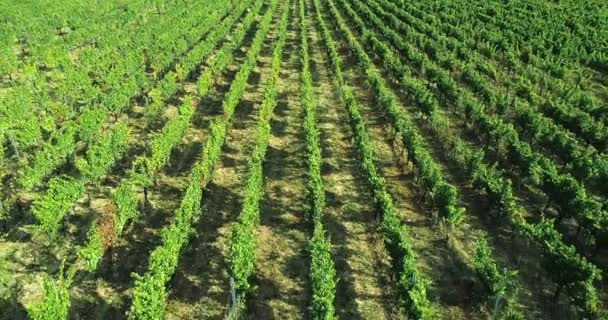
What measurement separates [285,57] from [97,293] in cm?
3328

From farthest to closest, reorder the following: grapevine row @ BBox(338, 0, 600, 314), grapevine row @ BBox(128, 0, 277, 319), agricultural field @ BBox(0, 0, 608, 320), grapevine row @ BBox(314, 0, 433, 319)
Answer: agricultural field @ BBox(0, 0, 608, 320) → grapevine row @ BBox(338, 0, 600, 314) → grapevine row @ BBox(314, 0, 433, 319) → grapevine row @ BBox(128, 0, 277, 319)

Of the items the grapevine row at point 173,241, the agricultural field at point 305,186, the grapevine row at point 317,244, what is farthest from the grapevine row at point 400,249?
the grapevine row at point 173,241

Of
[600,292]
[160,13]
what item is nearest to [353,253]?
[600,292]

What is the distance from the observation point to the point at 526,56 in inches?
1813

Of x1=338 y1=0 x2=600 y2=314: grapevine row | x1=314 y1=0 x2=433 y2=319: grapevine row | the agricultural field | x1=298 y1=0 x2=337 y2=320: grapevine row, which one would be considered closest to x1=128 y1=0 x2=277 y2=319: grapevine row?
the agricultural field

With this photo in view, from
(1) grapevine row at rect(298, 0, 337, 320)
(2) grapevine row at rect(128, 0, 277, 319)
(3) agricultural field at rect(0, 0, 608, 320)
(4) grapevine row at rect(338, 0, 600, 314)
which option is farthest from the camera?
(3) agricultural field at rect(0, 0, 608, 320)

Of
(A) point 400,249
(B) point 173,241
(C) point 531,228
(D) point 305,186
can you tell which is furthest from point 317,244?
(C) point 531,228

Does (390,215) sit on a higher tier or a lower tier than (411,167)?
higher

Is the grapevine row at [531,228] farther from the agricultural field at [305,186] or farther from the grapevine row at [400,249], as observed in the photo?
the grapevine row at [400,249]

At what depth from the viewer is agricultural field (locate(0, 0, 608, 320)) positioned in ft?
62.6

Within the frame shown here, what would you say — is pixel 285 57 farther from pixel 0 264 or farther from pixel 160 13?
pixel 0 264

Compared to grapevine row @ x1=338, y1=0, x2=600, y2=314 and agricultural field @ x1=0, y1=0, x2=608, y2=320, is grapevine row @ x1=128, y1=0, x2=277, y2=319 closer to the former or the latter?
agricultural field @ x1=0, y1=0, x2=608, y2=320

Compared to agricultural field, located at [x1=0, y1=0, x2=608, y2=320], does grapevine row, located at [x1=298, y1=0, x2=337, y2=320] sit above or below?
above

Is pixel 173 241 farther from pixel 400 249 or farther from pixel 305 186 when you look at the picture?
pixel 305 186
